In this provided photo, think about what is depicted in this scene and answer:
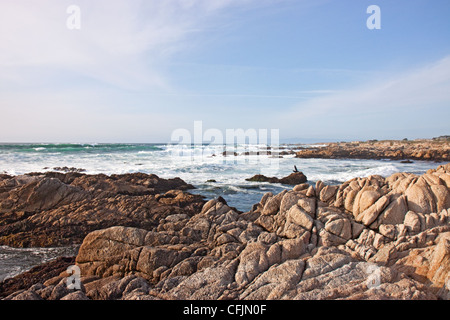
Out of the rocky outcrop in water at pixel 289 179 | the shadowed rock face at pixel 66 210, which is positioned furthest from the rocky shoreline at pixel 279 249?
the rocky outcrop in water at pixel 289 179

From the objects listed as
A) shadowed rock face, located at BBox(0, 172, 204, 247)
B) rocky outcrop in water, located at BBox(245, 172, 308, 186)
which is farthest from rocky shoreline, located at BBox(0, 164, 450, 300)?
rocky outcrop in water, located at BBox(245, 172, 308, 186)

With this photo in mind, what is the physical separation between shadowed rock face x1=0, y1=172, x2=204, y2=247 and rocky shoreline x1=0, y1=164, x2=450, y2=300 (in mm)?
98

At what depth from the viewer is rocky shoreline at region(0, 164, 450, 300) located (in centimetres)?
668

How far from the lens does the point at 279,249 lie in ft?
26.8

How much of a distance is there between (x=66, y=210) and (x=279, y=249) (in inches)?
482

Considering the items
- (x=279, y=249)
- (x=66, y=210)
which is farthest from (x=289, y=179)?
(x=66, y=210)

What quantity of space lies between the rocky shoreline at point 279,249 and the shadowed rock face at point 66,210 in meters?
0.10

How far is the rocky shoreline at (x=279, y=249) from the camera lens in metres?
6.68

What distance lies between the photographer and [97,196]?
54.0ft

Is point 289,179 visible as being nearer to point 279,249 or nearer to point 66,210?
point 279,249

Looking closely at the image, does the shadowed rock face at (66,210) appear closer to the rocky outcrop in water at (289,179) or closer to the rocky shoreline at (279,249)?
the rocky shoreline at (279,249)

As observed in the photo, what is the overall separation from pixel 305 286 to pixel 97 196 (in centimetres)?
1417
